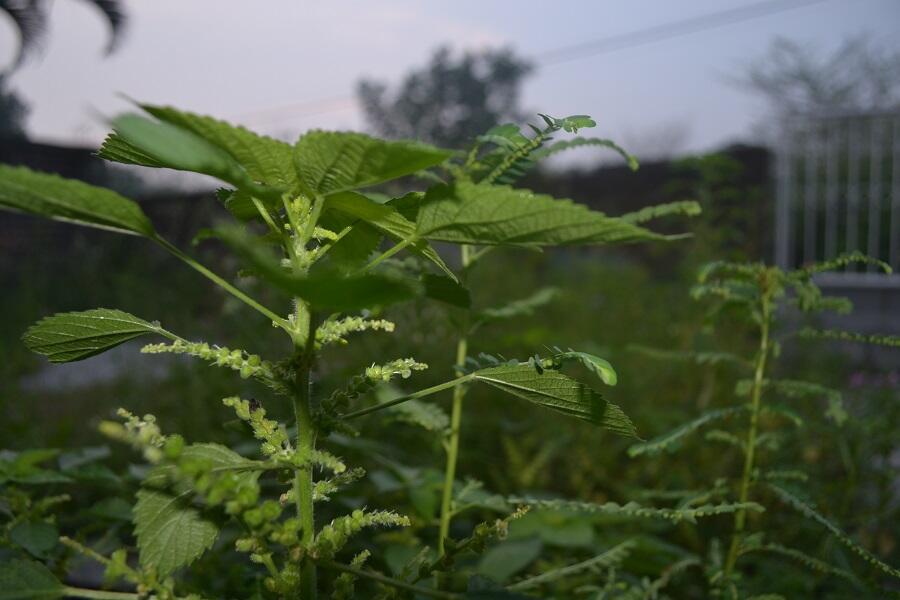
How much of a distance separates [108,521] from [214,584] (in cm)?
16

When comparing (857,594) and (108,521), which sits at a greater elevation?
(108,521)

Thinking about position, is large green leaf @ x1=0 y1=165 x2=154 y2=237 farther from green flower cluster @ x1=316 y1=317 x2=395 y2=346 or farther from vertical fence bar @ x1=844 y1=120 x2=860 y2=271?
vertical fence bar @ x1=844 y1=120 x2=860 y2=271

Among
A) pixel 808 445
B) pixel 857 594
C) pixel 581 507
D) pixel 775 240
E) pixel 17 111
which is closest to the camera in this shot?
pixel 581 507

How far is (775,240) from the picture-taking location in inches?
306

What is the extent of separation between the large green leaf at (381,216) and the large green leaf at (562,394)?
0.27 feet

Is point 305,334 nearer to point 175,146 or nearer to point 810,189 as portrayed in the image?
point 175,146

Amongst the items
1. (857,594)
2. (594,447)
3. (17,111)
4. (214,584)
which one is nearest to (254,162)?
(214,584)

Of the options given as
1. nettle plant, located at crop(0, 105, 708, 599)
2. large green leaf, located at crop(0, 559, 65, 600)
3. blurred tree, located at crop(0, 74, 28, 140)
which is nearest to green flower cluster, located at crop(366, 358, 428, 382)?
nettle plant, located at crop(0, 105, 708, 599)

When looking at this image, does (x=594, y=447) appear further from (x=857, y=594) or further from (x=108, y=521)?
(x=108, y=521)

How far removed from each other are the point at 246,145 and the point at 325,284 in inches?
5.0

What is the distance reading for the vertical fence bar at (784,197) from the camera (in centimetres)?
746

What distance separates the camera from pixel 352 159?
1.40 feet

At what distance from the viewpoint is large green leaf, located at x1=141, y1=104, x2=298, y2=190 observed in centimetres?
40

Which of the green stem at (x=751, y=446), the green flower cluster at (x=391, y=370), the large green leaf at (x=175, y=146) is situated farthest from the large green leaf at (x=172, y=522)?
the green stem at (x=751, y=446)
